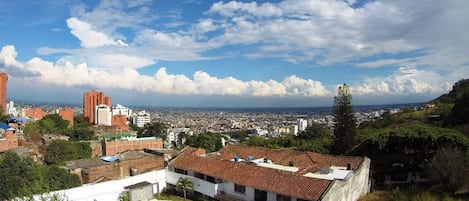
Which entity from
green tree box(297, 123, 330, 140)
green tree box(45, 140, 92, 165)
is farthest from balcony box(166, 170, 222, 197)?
green tree box(297, 123, 330, 140)

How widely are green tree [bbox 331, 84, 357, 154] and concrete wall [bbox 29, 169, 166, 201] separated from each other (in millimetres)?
16561

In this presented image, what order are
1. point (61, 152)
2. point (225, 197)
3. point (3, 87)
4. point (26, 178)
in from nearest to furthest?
1. point (225, 197)
2. point (26, 178)
3. point (61, 152)
4. point (3, 87)

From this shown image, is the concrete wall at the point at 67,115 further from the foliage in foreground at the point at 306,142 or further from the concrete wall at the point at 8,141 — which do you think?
the foliage in foreground at the point at 306,142

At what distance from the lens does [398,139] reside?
23422 millimetres

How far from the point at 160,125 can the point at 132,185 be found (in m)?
42.3

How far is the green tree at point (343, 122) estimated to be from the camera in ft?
107

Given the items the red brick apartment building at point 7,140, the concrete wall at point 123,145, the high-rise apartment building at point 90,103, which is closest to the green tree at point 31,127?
the red brick apartment building at point 7,140

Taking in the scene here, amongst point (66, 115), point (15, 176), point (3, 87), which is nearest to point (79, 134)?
point (66, 115)

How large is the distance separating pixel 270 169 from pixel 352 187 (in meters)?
4.22

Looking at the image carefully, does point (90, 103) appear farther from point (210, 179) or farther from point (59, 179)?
point (210, 179)

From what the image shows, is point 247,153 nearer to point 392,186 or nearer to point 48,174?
point 392,186

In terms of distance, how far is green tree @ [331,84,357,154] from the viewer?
32656 mm

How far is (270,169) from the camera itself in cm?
1947

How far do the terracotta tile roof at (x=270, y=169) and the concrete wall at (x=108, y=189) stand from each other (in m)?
1.46
